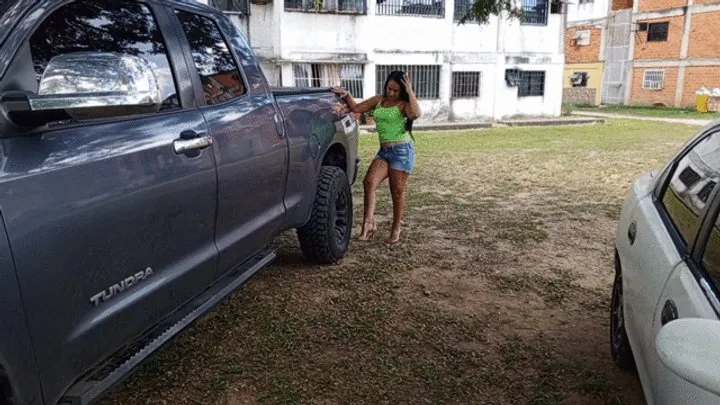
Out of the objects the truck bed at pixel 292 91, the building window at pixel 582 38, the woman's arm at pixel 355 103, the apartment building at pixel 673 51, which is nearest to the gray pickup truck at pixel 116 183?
the truck bed at pixel 292 91

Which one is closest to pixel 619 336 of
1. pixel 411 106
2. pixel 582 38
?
pixel 411 106

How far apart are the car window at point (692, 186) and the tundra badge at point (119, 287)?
2.01 m

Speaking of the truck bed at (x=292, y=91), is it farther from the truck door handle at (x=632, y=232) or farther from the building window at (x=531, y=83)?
the building window at (x=531, y=83)

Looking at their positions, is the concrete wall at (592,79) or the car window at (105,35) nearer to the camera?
the car window at (105,35)

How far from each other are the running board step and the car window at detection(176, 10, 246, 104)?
919 millimetres

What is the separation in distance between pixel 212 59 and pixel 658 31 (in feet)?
104

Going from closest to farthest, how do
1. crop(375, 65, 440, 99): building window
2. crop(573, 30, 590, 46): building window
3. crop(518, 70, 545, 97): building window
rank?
crop(375, 65, 440, 99): building window < crop(518, 70, 545, 97): building window < crop(573, 30, 590, 46): building window

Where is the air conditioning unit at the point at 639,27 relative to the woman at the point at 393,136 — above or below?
above

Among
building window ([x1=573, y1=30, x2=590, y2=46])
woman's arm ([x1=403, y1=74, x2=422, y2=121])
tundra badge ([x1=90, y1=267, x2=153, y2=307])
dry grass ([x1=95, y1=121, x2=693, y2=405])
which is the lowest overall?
dry grass ([x1=95, y1=121, x2=693, y2=405])

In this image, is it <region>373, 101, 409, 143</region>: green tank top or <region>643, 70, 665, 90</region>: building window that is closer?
<region>373, 101, 409, 143</region>: green tank top

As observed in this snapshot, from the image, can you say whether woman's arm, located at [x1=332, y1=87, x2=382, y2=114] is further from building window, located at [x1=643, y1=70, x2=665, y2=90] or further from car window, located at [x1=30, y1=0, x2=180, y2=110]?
building window, located at [x1=643, y1=70, x2=665, y2=90]

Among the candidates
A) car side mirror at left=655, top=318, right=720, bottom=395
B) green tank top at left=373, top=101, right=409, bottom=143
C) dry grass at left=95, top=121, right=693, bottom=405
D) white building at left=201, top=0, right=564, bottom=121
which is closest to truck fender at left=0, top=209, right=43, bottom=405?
dry grass at left=95, top=121, right=693, bottom=405

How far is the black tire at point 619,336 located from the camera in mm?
2941

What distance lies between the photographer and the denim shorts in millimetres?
5113
